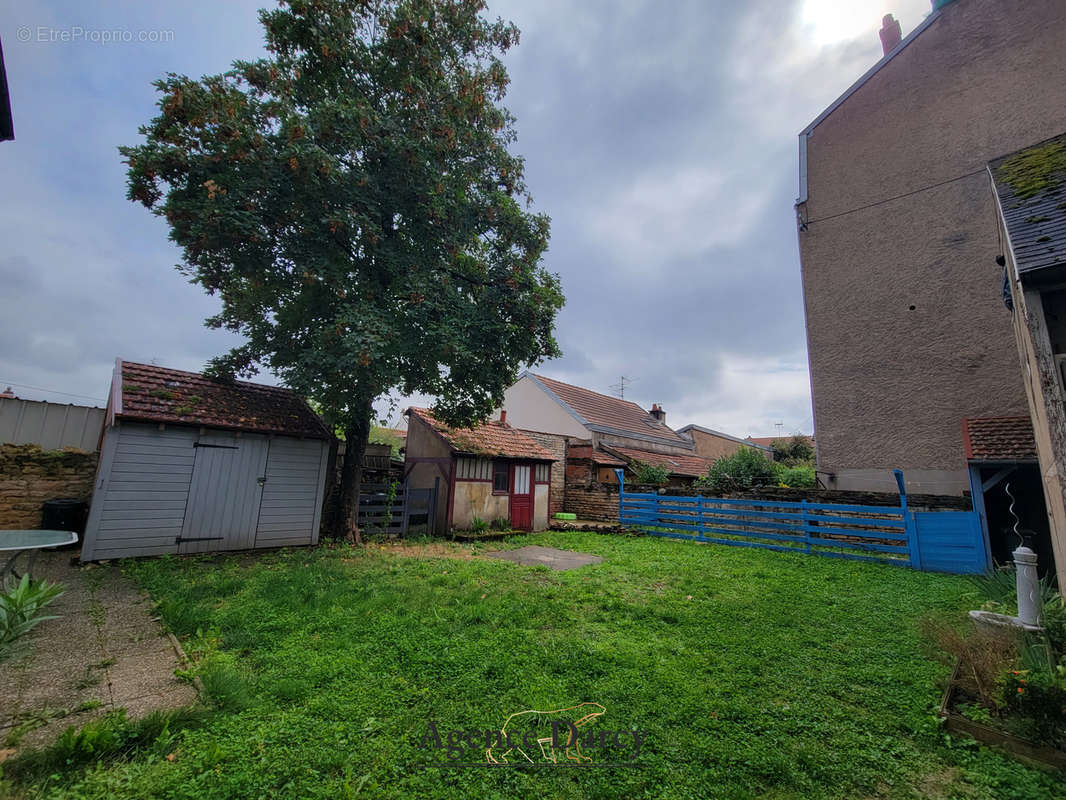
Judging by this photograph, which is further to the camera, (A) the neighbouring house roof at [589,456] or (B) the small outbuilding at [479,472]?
(A) the neighbouring house roof at [589,456]

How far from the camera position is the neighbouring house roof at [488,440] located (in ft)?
41.9

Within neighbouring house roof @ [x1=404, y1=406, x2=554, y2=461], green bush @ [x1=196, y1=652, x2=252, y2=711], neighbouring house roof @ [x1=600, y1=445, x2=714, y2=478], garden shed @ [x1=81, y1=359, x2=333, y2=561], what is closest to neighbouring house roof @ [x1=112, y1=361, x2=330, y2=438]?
garden shed @ [x1=81, y1=359, x2=333, y2=561]

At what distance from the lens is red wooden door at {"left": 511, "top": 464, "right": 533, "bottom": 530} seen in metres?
13.9

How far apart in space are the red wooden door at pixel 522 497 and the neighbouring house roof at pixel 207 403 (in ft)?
20.3

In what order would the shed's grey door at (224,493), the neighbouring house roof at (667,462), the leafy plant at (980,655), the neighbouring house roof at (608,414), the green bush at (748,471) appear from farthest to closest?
the neighbouring house roof at (608,414)
the neighbouring house roof at (667,462)
the green bush at (748,471)
the shed's grey door at (224,493)
the leafy plant at (980,655)

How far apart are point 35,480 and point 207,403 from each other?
10.4 ft

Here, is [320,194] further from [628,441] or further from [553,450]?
[628,441]

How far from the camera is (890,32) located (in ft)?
44.4

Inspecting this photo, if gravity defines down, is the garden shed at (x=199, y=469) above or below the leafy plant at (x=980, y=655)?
above

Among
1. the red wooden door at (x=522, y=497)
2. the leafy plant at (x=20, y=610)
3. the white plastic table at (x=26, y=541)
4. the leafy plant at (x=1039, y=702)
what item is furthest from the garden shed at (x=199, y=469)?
the leafy plant at (x=1039, y=702)

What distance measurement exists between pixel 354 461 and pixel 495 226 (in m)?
7.13

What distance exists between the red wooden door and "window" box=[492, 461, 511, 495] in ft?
0.87

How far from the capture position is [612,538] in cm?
1259

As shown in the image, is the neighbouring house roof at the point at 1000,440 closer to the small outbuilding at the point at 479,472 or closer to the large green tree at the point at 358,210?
the large green tree at the point at 358,210
